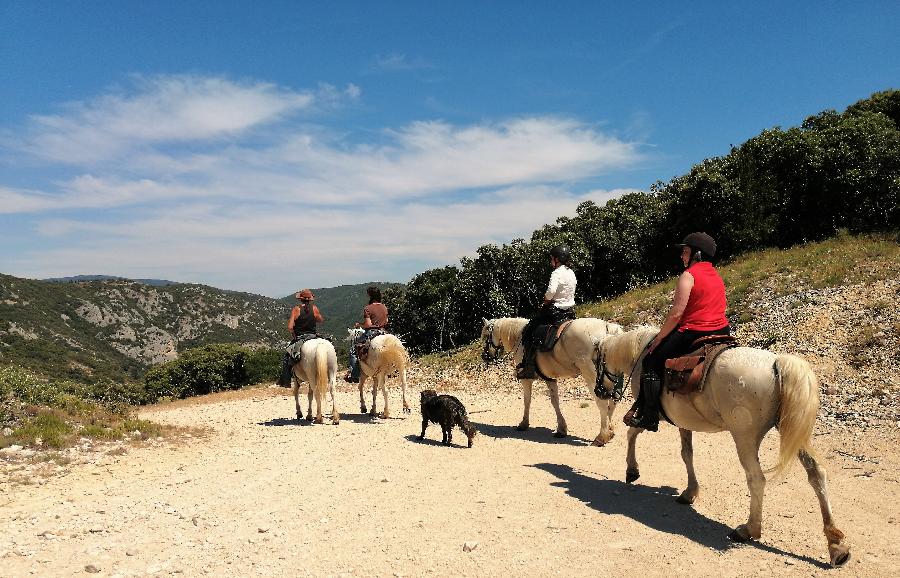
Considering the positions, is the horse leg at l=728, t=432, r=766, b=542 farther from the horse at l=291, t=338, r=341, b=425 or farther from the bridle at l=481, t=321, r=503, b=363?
the horse at l=291, t=338, r=341, b=425

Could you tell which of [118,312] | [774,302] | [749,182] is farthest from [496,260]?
[118,312]

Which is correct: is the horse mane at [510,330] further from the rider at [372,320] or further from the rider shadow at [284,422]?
the rider shadow at [284,422]

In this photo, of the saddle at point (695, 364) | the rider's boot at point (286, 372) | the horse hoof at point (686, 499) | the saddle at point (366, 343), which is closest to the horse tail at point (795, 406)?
the saddle at point (695, 364)

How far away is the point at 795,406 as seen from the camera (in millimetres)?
5812

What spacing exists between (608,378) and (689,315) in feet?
8.90

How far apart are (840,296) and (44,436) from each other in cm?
2408

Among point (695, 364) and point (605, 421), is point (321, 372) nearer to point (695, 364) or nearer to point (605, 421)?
point (605, 421)

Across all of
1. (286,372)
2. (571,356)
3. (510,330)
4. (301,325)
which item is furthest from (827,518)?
(286,372)

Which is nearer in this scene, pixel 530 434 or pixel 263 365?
pixel 530 434

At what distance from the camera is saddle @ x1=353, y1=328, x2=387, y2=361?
14.6 metres

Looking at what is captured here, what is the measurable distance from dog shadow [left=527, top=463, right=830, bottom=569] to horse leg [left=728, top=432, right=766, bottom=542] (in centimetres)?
12

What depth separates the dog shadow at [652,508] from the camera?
247 inches

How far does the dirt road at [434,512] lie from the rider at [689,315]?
177 centimetres

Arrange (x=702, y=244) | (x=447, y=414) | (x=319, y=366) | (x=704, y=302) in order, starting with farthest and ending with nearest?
1. (x=319, y=366)
2. (x=447, y=414)
3. (x=702, y=244)
4. (x=704, y=302)
